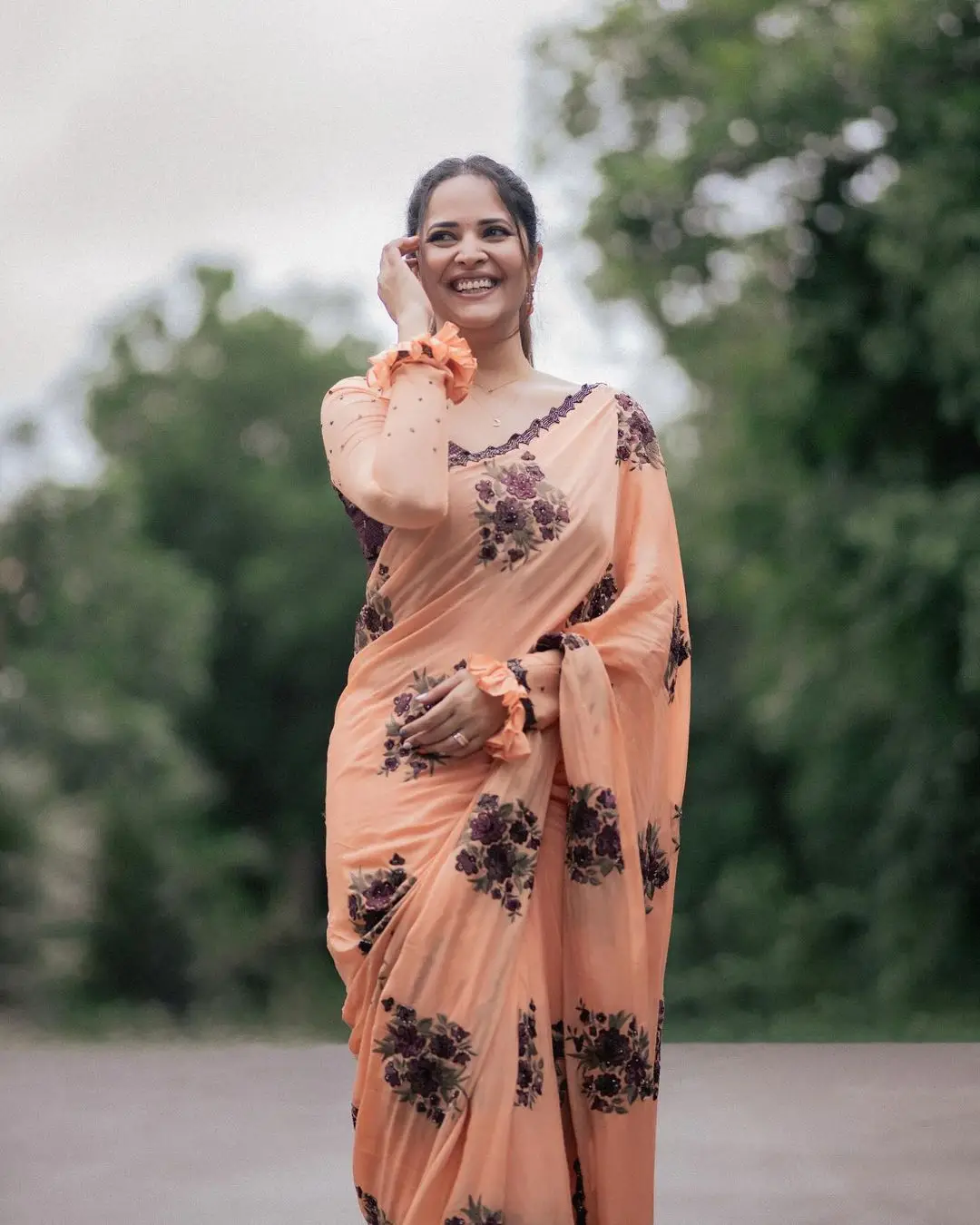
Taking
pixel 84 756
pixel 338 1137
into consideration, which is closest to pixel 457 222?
pixel 338 1137

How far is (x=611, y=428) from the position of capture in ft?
7.48

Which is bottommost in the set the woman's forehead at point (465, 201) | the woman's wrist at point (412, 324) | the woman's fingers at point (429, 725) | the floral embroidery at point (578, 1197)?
the floral embroidery at point (578, 1197)

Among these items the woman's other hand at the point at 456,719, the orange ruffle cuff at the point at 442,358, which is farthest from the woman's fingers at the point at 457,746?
the orange ruffle cuff at the point at 442,358

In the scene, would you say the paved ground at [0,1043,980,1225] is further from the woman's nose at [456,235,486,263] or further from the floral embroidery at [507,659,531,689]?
the woman's nose at [456,235,486,263]

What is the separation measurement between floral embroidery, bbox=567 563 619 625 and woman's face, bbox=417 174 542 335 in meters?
0.38

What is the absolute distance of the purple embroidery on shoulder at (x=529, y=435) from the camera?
7.15ft

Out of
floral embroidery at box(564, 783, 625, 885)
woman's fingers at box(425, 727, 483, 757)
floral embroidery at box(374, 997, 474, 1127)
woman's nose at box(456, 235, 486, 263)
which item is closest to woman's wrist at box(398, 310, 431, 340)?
woman's nose at box(456, 235, 486, 263)

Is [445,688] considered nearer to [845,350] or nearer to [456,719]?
[456,719]

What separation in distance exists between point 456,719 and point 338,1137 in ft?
7.04

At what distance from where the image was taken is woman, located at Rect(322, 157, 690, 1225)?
2.01 m

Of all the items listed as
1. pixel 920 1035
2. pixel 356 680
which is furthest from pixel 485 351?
pixel 920 1035

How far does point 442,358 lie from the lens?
2.10 m

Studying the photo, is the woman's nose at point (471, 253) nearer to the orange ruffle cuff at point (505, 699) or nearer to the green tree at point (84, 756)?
the orange ruffle cuff at point (505, 699)

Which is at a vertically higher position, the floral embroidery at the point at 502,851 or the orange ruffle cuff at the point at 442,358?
the orange ruffle cuff at the point at 442,358
